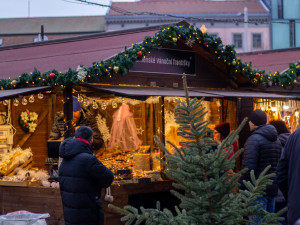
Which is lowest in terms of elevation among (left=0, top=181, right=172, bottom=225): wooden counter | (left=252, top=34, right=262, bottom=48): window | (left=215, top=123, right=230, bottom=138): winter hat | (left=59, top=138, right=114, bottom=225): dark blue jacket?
(left=0, top=181, right=172, bottom=225): wooden counter

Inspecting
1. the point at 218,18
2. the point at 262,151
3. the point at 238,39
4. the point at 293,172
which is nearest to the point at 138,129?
the point at 262,151

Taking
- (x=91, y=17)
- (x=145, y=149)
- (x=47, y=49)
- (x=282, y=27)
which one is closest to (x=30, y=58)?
(x=47, y=49)

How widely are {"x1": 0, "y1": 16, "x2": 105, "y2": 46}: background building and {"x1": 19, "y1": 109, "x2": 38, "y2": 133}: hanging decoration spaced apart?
3592 centimetres

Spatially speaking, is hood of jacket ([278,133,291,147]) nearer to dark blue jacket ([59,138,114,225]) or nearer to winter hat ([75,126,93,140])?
dark blue jacket ([59,138,114,225])

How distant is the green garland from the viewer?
7.54 m

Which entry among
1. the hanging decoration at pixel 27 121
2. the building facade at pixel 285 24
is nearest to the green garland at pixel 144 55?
the hanging decoration at pixel 27 121

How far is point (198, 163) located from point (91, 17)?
47.7m

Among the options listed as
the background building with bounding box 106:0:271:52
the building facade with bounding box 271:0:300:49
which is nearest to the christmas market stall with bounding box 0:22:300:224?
the building facade with bounding box 271:0:300:49

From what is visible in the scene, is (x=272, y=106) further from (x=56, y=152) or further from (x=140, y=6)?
(x=140, y=6)

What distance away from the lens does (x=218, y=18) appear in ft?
141

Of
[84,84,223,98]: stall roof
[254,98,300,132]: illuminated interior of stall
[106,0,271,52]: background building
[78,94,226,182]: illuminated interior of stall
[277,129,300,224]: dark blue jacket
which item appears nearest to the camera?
[277,129,300,224]: dark blue jacket

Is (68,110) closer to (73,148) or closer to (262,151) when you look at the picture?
(73,148)

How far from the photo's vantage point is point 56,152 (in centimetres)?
860

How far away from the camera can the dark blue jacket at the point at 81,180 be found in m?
5.72
